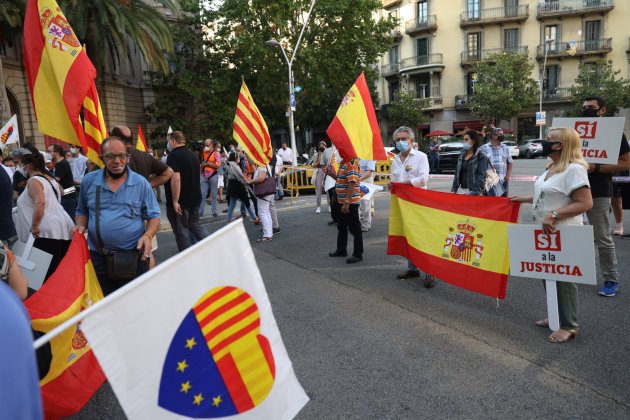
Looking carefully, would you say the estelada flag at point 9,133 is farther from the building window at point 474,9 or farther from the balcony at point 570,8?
the balcony at point 570,8

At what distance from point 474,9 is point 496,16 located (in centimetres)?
207

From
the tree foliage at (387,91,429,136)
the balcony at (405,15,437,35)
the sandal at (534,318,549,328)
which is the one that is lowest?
the sandal at (534,318,549,328)

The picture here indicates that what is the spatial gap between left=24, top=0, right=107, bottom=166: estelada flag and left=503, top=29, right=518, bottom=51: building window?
44327mm

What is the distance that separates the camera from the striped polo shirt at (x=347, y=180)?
257 inches

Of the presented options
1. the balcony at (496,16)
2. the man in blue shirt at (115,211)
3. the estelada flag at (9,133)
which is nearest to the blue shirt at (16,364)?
the man in blue shirt at (115,211)

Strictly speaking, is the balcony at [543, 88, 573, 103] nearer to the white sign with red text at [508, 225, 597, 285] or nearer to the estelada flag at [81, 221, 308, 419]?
the white sign with red text at [508, 225, 597, 285]

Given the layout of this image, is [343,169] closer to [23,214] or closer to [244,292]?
[23,214]

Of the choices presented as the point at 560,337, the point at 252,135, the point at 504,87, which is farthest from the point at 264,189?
the point at 504,87

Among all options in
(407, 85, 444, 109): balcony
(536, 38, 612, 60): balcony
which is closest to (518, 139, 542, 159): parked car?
(407, 85, 444, 109): balcony

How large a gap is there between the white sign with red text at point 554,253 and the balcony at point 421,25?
142ft

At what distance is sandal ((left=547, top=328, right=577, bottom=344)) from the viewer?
12.1 feet

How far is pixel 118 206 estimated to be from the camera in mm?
3564

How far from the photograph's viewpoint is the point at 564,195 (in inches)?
143

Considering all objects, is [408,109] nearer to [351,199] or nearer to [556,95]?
[556,95]
